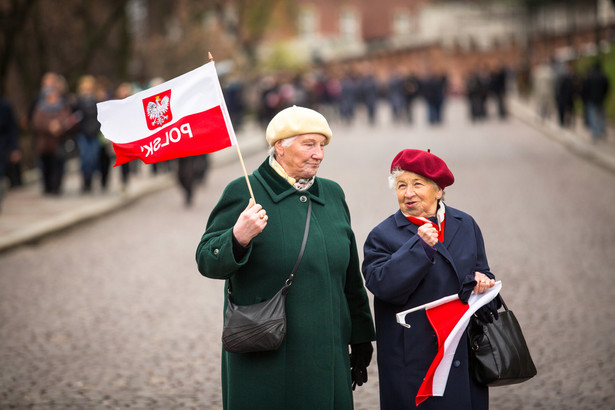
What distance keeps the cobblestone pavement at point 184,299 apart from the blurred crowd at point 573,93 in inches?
227

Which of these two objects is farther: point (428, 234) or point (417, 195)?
point (417, 195)

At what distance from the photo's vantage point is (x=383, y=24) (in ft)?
249

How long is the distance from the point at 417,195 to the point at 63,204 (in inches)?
475

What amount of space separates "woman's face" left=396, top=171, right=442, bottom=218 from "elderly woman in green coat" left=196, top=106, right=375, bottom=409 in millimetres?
318

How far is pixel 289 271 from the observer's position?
3729mm

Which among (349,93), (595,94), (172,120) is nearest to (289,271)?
(172,120)

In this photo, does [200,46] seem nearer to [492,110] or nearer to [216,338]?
[492,110]

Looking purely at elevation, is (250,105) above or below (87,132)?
above

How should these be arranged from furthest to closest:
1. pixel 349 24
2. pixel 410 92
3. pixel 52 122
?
pixel 349 24 → pixel 410 92 → pixel 52 122

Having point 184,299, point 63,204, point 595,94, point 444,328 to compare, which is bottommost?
point 184,299

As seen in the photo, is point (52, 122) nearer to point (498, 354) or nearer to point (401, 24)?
point (498, 354)

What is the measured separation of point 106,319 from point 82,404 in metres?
2.23

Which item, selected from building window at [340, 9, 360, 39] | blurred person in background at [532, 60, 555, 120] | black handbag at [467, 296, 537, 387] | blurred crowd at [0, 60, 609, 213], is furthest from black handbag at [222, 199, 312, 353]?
building window at [340, 9, 360, 39]

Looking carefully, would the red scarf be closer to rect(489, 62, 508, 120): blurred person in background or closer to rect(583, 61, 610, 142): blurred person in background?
rect(583, 61, 610, 142): blurred person in background
